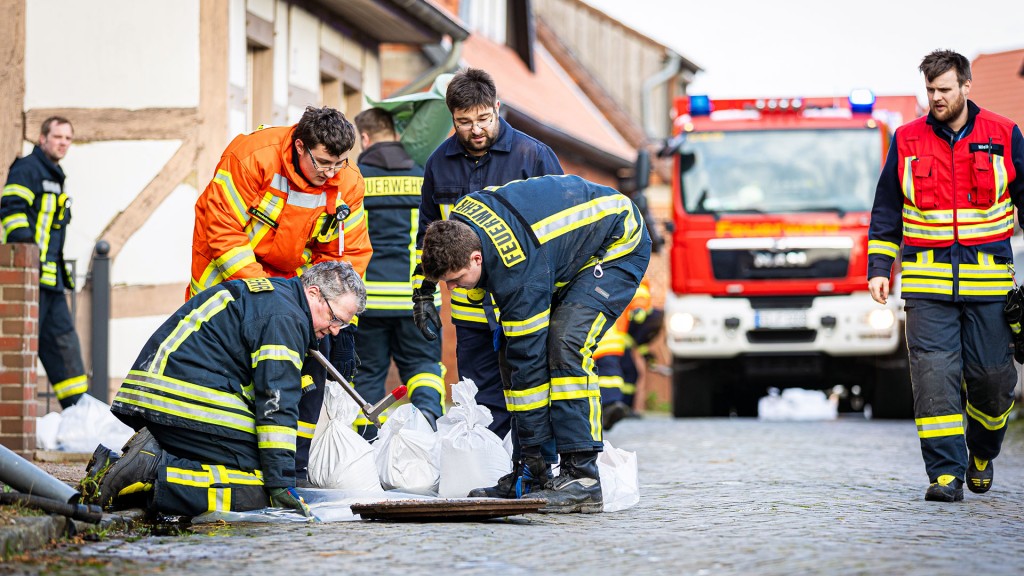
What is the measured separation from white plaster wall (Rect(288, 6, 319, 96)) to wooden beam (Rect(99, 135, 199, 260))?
6.15 ft

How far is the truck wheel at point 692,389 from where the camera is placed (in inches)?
660

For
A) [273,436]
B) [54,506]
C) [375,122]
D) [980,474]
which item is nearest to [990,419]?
[980,474]

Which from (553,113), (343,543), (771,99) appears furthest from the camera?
(553,113)

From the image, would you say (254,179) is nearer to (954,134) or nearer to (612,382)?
(954,134)

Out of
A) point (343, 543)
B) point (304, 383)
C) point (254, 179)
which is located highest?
point (254, 179)

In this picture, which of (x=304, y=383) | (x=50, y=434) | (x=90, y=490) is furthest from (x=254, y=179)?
(x=50, y=434)

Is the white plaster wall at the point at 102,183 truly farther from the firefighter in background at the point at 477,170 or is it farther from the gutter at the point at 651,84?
the gutter at the point at 651,84

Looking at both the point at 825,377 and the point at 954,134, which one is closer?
the point at 954,134

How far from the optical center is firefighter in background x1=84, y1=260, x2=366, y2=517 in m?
6.11

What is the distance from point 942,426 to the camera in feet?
24.4

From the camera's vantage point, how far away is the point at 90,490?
A: 6309 mm

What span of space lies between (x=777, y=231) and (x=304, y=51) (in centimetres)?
493

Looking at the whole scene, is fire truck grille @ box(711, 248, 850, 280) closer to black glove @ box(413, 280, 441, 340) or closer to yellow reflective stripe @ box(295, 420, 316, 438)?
black glove @ box(413, 280, 441, 340)

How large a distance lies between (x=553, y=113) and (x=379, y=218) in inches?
651
